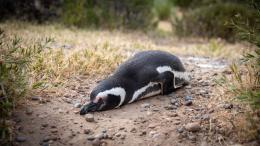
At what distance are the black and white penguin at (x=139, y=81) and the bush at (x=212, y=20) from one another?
5.04 m

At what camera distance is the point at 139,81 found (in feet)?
15.2

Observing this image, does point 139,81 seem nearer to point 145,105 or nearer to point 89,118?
point 145,105

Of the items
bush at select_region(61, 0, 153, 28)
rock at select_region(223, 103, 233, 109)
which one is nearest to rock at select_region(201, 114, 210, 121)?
rock at select_region(223, 103, 233, 109)

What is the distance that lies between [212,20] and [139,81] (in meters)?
5.86

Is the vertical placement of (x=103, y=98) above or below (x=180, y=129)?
above

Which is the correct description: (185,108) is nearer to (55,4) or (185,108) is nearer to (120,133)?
(120,133)

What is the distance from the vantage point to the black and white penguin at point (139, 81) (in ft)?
14.1

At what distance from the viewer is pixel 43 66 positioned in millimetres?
5105

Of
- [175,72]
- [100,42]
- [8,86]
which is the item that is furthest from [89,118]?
[100,42]

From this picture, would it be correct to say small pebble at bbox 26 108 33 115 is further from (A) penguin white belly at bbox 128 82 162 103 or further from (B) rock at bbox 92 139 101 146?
(A) penguin white belly at bbox 128 82 162 103

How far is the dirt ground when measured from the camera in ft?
12.6

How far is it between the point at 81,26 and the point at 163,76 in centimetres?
530

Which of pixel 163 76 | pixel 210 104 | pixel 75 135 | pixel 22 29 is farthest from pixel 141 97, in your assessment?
pixel 22 29

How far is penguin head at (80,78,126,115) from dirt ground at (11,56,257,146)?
0.08m
